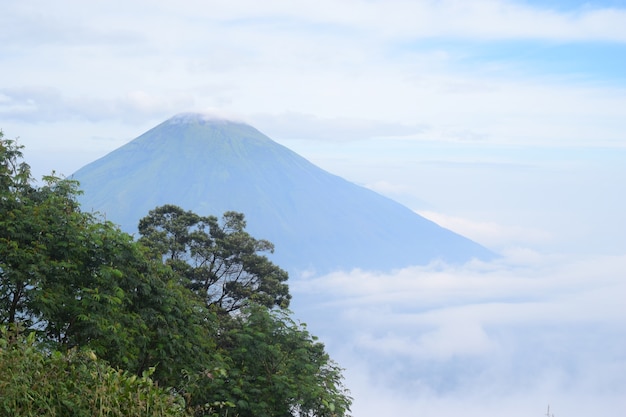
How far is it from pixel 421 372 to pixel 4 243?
180711mm

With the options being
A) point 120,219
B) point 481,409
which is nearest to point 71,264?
point 481,409

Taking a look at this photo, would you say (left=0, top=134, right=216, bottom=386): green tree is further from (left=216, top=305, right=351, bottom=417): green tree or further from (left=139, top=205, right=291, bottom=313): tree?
(left=139, top=205, right=291, bottom=313): tree

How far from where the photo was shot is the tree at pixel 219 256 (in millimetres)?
21375

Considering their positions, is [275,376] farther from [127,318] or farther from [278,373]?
[127,318]

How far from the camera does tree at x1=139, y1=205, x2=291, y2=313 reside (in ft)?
70.1

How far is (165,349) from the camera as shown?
10492mm

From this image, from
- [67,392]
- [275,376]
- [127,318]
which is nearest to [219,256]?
[127,318]

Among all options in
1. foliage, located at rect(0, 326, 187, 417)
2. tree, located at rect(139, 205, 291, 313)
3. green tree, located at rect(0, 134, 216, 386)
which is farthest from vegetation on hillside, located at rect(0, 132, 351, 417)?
tree, located at rect(139, 205, 291, 313)

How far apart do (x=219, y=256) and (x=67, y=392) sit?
17.3 meters

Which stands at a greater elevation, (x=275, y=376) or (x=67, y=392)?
(x=275, y=376)

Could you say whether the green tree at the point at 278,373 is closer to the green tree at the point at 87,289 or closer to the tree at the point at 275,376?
the tree at the point at 275,376

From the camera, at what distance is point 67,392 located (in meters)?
4.79

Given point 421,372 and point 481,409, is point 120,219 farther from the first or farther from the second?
point 481,409

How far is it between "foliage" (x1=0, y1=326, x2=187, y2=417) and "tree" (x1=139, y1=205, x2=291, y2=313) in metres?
16.1
